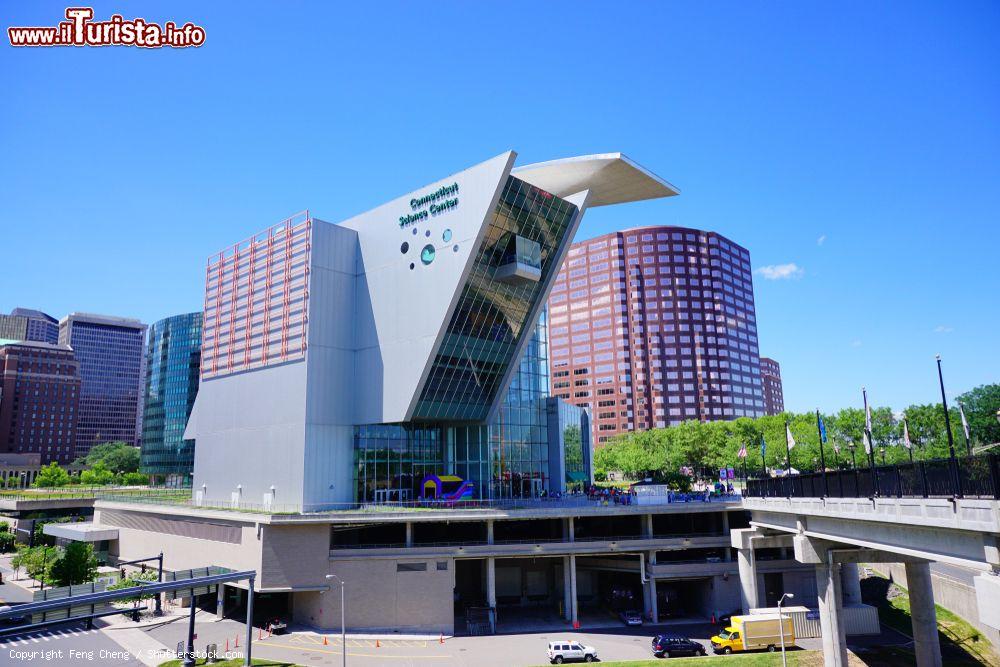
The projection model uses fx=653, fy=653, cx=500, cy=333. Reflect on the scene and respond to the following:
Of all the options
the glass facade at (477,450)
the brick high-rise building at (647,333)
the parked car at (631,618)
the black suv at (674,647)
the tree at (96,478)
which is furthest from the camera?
the brick high-rise building at (647,333)

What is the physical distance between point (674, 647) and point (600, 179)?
39.9m

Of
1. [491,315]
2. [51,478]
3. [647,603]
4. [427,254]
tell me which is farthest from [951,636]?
[51,478]

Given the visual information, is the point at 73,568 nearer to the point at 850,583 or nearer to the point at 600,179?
the point at 600,179

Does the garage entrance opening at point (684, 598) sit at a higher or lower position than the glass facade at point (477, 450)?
lower

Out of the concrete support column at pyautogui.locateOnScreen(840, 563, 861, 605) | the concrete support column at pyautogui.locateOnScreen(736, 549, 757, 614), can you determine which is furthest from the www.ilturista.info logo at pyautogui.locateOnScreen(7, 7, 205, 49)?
the concrete support column at pyautogui.locateOnScreen(840, 563, 861, 605)

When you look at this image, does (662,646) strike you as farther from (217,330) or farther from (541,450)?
(217,330)

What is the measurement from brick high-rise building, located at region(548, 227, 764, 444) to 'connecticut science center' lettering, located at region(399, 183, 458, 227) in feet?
429

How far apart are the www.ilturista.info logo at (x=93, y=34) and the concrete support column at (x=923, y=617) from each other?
176ft

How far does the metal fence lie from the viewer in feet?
73.0

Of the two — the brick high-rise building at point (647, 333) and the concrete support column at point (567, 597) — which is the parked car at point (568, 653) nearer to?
the concrete support column at point (567, 597)

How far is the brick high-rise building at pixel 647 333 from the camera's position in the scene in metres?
183

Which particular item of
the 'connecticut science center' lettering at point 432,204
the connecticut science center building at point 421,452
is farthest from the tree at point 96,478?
the 'connecticut science center' lettering at point 432,204

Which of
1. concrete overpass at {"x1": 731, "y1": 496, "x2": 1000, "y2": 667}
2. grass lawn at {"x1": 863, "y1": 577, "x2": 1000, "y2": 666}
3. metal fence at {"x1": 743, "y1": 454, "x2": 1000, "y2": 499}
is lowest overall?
grass lawn at {"x1": 863, "y1": 577, "x2": 1000, "y2": 666}

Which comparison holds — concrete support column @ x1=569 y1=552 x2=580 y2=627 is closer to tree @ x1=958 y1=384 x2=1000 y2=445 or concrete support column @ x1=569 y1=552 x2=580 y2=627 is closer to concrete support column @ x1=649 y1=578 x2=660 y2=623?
concrete support column @ x1=649 y1=578 x2=660 y2=623
